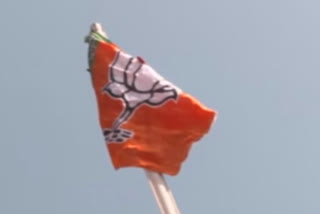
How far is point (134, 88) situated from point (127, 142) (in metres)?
1.50

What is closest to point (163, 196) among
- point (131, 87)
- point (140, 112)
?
point (140, 112)

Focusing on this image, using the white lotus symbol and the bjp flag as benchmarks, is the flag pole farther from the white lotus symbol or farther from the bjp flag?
the white lotus symbol

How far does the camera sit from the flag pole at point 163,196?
21297 millimetres

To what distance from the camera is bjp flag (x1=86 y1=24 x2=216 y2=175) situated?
23094 millimetres

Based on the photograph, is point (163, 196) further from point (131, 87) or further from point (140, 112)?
point (131, 87)

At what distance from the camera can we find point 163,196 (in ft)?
70.3

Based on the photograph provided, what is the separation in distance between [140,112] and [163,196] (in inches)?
124

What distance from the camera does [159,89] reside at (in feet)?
78.2

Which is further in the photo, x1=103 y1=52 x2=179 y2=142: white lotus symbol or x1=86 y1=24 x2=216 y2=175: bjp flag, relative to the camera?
x1=103 y1=52 x2=179 y2=142: white lotus symbol

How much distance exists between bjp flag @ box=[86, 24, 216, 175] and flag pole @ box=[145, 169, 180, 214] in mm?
566

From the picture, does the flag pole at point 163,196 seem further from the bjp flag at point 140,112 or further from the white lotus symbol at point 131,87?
the white lotus symbol at point 131,87

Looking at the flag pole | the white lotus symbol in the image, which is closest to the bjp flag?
the white lotus symbol

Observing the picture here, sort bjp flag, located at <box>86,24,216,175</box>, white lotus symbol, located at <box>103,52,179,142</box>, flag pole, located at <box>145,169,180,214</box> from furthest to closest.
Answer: white lotus symbol, located at <box>103,52,179,142</box>
bjp flag, located at <box>86,24,216,175</box>
flag pole, located at <box>145,169,180,214</box>

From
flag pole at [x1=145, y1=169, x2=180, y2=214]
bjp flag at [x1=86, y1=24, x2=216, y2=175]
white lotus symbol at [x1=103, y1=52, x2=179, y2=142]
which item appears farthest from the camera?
white lotus symbol at [x1=103, y1=52, x2=179, y2=142]
